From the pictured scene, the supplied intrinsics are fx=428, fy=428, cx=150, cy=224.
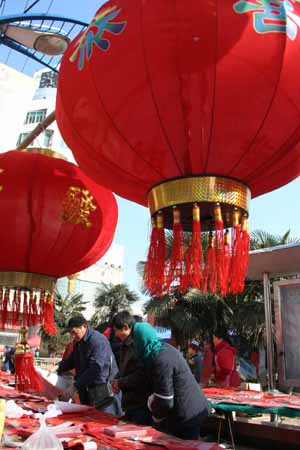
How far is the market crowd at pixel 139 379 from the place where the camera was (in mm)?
2670

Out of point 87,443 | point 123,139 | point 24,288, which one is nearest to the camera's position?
point 87,443

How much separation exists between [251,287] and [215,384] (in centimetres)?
830

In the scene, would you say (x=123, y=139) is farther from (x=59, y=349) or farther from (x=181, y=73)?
(x=59, y=349)

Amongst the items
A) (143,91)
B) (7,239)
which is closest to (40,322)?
(7,239)

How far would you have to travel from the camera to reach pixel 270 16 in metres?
2.36

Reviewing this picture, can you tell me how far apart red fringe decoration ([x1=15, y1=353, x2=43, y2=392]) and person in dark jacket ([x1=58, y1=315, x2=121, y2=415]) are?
482mm

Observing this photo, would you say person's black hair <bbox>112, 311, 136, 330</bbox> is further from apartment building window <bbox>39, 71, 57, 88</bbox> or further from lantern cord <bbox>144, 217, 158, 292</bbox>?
apartment building window <bbox>39, 71, 57, 88</bbox>

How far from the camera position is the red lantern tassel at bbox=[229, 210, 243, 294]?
8.73 feet

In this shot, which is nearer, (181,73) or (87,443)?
(87,443)

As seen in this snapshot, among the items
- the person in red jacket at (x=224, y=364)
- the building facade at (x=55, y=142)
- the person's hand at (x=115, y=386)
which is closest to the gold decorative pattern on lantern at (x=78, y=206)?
the person's hand at (x=115, y=386)

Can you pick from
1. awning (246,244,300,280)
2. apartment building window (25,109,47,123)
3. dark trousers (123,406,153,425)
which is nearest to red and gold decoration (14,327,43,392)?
dark trousers (123,406,153,425)

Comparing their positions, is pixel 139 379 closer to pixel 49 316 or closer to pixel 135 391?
pixel 135 391

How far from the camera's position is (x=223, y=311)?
45.3ft

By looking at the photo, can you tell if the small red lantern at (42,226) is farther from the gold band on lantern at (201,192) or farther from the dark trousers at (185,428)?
the dark trousers at (185,428)
